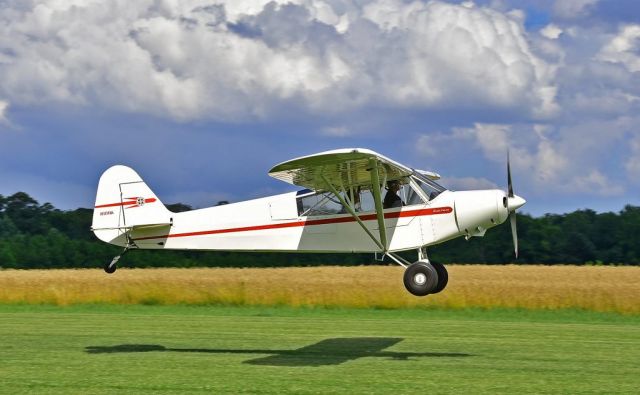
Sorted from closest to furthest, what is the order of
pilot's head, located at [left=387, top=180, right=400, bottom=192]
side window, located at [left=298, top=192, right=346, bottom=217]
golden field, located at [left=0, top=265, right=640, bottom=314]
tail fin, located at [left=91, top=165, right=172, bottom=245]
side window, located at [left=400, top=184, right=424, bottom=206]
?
side window, located at [left=400, top=184, right=424, bottom=206] → pilot's head, located at [left=387, top=180, right=400, bottom=192] → side window, located at [left=298, top=192, right=346, bottom=217] → tail fin, located at [left=91, top=165, right=172, bottom=245] → golden field, located at [left=0, top=265, right=640, bottom=314]

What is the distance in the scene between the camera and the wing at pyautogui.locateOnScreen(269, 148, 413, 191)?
47.1 ft

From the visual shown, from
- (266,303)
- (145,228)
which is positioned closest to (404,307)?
(266,303)

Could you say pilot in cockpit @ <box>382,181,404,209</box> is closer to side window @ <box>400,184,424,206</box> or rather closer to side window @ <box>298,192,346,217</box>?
side window @ <box>400,184,424,206</box>

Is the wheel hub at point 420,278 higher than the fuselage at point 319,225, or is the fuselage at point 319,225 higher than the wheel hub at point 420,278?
the fuselage at point 319,225

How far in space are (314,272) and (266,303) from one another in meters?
9.07

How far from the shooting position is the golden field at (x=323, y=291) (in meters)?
Answer: 29.8

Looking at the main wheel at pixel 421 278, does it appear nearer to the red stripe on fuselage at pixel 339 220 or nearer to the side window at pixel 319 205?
the red stripe on fuselage at pixel 339 220

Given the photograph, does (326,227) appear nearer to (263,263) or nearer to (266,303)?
(266,303)

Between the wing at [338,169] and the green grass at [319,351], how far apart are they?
3.09m

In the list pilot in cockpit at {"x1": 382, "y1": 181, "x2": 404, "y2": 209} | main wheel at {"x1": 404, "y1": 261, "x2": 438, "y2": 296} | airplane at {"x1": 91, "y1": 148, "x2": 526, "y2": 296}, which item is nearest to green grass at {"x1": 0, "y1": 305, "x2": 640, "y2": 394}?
main wheel at {"x1": 404, "y1": 261, "x2": 438, "y2": 296}

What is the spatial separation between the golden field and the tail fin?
13.0m

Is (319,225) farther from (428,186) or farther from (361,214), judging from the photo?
(428,186)

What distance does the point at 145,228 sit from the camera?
17.8 metres

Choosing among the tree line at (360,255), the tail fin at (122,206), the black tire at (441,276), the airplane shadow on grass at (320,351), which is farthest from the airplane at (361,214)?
the tree line at (360,255)
